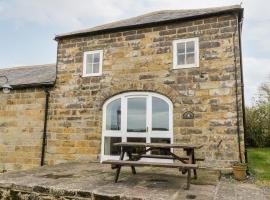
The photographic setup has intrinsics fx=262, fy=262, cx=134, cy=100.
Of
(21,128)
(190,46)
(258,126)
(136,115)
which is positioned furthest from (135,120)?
(258,126)

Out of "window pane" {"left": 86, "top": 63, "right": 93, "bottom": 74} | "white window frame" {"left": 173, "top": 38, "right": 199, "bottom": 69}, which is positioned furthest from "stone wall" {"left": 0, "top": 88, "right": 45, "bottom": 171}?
"white window frame" {"left": 173, "top": 38, "right": 199, "bottom": 69}

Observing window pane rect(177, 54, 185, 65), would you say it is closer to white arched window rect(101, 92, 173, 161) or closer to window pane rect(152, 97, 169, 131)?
white arched window rect(101, 92, 173, 161)

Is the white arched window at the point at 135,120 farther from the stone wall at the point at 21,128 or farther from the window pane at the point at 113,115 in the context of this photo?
the stone wall at the point at 21,128

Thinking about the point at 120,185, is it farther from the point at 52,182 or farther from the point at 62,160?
the point at 62,160

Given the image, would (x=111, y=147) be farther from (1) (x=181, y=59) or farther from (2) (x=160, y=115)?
(1) (x=181, y=59)

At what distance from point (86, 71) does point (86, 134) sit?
2.21 metres

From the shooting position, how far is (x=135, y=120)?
26.9 feet

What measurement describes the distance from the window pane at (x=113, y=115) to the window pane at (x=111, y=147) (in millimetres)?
352

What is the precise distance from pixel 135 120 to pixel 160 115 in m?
0.82

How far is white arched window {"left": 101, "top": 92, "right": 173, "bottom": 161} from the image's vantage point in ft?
25.8

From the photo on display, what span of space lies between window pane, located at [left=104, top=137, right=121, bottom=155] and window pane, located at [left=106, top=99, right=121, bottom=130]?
35 cm

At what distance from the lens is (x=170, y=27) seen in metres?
8.21

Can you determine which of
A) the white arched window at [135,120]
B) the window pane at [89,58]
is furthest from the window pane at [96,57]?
the white arched window at [135,120]

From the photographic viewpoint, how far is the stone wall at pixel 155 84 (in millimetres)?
7246
